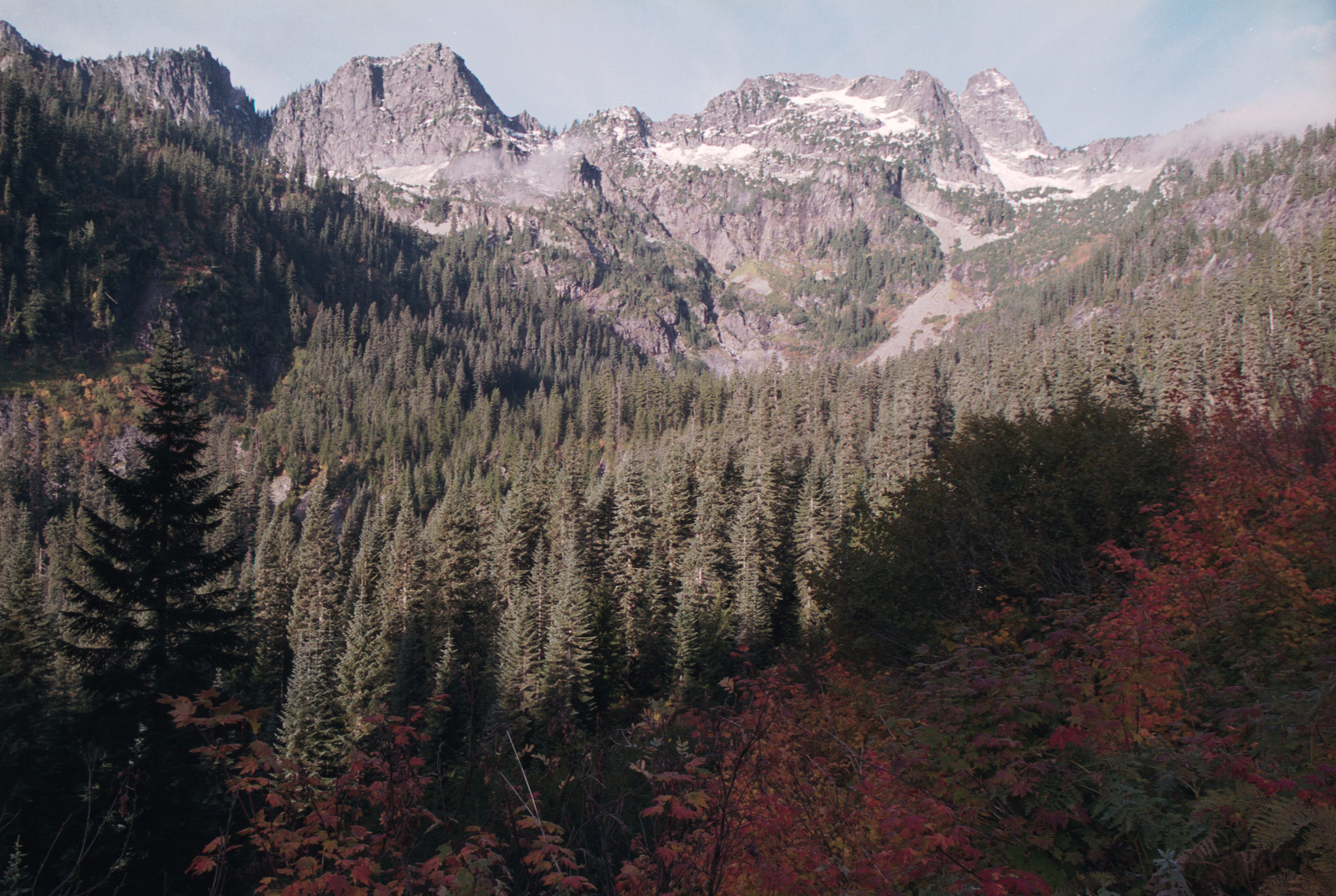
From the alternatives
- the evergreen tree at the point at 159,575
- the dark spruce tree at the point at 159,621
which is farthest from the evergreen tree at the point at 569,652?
the evergreen tree at the point at 159,575

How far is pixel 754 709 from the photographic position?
1409cm

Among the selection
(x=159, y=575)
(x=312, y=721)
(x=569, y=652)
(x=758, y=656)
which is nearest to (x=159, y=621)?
(x=159, y=575)

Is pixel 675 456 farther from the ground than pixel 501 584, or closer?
farther from the ground

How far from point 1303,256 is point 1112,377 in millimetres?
55215

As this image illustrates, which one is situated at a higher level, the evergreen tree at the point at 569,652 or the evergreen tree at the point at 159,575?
the evergreen tree at the point at 159,575

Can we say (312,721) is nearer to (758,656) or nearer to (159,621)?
(159,621)

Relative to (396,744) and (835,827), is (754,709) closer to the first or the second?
(835,827)

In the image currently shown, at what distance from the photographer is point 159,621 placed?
14.6m

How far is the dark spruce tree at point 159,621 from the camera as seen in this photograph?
13.1m

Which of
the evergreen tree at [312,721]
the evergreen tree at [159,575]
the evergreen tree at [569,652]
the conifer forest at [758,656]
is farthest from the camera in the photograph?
the evergreen tree at [569,652]

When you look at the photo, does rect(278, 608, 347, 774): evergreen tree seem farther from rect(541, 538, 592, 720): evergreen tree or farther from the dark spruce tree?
the dark spruce tree

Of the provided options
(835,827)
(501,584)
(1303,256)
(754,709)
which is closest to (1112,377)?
(1303,256)

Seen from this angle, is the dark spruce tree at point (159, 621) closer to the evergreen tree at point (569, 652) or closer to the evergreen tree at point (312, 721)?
the evergreen tree at point (312, 721)

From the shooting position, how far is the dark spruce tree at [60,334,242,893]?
13086 mm
